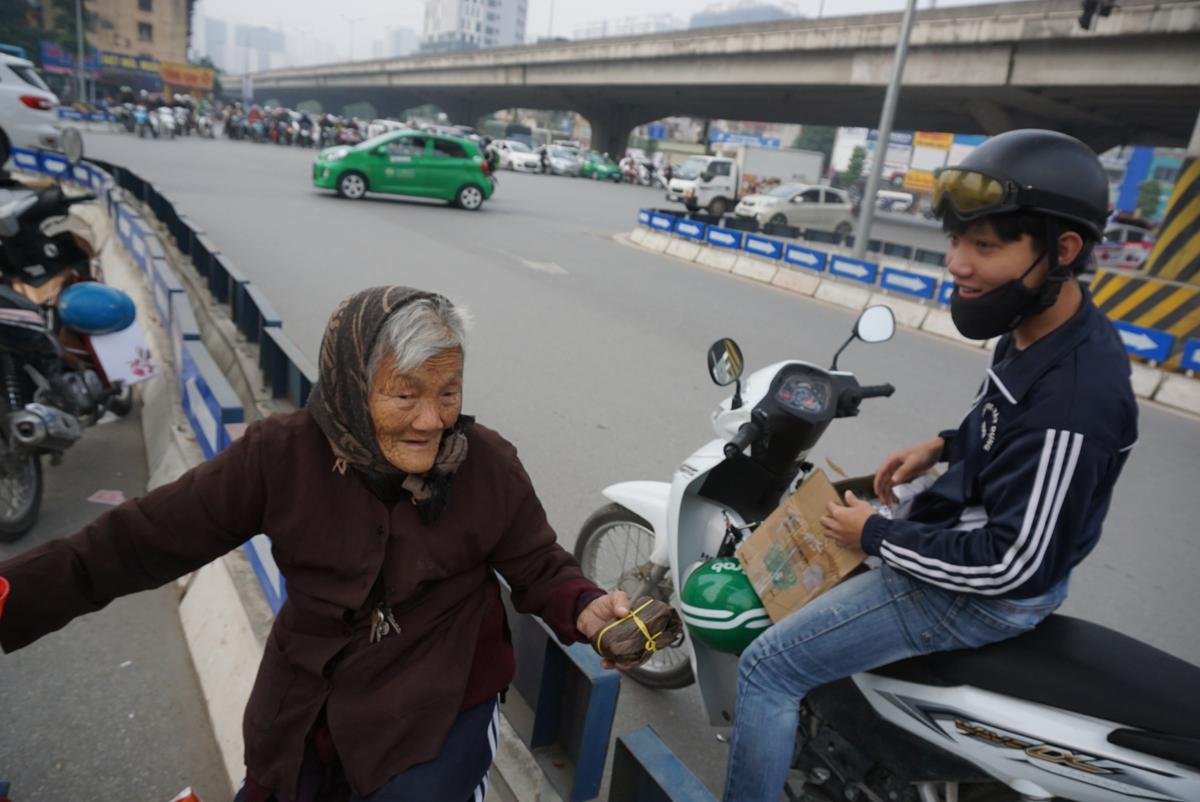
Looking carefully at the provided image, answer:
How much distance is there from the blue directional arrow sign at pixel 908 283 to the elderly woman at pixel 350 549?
1111 cm

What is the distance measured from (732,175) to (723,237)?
555 inches

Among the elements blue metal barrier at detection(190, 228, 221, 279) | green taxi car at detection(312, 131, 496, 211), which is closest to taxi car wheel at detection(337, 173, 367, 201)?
green taxi car at detection(312, 131, 496, 211)

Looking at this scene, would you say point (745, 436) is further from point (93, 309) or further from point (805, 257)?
point (805, 257)

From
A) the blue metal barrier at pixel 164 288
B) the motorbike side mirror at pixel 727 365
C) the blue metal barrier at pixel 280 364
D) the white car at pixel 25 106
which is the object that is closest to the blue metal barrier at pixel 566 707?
the motorbike side mirror at pixel 727 365

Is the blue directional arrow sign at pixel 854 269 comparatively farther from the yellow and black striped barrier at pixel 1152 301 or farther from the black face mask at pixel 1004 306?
the black face mask at pixel 1004 306

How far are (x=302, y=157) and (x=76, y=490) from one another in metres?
30.2

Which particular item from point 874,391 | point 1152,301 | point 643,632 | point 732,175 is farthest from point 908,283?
point 732,175

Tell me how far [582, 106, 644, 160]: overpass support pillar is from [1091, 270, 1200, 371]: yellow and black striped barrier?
4472 cm

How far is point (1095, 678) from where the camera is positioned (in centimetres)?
175

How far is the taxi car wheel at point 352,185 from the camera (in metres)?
18.0

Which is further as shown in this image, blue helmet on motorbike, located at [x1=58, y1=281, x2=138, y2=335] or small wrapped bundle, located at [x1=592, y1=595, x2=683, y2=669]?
blue helmet on motorbike, located at [x1=58, y1=281, x2=138, y2=335]

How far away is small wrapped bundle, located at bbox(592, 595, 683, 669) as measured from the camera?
1723 millimetres

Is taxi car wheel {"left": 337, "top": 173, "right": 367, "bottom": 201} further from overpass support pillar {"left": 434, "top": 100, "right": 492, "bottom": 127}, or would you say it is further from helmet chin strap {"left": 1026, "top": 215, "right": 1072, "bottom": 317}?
overpass support pillar {"left": 434, "top": 100, "right": 492, "bottom": 127}

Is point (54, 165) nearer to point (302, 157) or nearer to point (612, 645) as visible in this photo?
point (612, 645)
